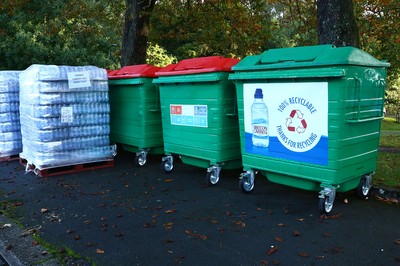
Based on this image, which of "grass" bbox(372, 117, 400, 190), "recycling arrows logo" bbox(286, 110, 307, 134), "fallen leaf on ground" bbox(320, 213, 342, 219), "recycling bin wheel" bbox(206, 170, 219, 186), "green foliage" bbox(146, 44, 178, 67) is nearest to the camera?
"fallen leaf on ground" bbox(320, 213, 342, 219)

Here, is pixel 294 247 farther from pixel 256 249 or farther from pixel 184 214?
pixel 184 214

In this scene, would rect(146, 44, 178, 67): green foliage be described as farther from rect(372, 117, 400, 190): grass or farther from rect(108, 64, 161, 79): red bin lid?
rect(372, 117, 400, 190): grass

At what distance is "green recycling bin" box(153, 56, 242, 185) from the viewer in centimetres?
561

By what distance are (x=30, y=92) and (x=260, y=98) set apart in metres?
4.04

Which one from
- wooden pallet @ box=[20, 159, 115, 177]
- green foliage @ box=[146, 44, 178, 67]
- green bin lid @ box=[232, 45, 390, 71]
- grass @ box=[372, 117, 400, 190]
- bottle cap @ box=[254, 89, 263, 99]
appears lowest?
grass @ box=[372, 117, 400, 190]

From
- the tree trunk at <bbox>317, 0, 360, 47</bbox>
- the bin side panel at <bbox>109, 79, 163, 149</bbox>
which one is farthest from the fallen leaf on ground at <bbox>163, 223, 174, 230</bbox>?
the tree trunk at <bbox>317, 0, 360, 47</bbox>

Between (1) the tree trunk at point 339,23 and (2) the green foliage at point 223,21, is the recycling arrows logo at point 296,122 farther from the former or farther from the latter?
(2) the green foliage at point 223,21

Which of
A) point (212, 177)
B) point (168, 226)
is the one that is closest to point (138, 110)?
point (212, 177)

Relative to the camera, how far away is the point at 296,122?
14.8ft

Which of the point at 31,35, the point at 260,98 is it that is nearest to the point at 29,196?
the point at 260,98

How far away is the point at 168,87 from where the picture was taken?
642 cm

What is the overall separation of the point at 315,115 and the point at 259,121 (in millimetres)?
846

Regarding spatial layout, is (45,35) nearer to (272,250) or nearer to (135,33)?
(135,33)

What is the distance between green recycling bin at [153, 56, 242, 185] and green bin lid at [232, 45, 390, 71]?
0.63 meters
